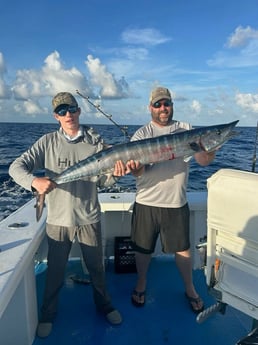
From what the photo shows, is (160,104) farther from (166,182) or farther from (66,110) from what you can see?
(66,110)

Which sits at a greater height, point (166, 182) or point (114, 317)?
point (166, 182)

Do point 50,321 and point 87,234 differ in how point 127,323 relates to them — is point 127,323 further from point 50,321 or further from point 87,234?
point 87,234

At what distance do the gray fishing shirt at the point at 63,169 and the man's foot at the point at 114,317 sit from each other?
785 mm

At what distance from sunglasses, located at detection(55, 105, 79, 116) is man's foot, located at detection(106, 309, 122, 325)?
5.30ft

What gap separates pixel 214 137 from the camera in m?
2.71

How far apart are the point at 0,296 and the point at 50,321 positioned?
1117 millimetres

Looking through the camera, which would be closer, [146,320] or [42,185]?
[42,185]

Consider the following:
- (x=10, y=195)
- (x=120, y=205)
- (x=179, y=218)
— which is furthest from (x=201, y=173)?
(x=179, y=218)

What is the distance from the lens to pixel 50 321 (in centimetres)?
262

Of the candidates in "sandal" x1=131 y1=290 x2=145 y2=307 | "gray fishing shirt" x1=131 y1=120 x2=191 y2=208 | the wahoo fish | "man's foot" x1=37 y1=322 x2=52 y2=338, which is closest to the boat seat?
the wahoo fish

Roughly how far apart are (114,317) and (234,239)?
135 centimetres

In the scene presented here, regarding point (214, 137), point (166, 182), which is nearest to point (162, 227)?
point (166, 182)

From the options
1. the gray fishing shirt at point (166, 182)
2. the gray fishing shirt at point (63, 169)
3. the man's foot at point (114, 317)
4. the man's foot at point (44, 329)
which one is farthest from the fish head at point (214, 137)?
the man's foot at point (44, 329)

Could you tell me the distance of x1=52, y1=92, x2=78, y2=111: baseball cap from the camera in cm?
244
